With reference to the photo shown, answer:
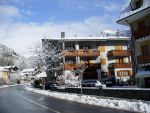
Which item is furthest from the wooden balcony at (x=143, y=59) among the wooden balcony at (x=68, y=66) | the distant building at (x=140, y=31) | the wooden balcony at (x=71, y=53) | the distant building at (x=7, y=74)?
the distant building at (x=7, y=74)

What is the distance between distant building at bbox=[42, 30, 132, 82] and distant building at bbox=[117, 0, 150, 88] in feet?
87.0

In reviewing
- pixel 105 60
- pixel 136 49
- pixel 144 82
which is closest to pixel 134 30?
pixel 136 49

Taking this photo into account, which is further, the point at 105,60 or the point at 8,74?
the point at 8,74

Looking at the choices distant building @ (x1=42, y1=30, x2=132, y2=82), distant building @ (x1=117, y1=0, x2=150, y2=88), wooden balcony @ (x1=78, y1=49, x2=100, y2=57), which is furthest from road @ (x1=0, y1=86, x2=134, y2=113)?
wooden balcony @ (x1=78, y1=49, x2=100, y2=57)

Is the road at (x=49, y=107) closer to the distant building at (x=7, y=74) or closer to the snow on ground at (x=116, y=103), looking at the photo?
the snow on ground at (x=116, y=103)

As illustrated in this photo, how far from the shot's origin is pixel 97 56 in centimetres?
7156

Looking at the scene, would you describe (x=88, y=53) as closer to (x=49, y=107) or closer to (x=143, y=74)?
(x=143, y=74)

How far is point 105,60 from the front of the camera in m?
71.5

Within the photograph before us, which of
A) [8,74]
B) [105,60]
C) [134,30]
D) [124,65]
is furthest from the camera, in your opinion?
[8,74]

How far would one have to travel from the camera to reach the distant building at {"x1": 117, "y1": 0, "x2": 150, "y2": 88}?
34938 mm

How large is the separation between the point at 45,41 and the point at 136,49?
39.6 m

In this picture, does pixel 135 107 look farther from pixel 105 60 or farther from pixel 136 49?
pixel 105 60

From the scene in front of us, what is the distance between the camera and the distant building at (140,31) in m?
34.9

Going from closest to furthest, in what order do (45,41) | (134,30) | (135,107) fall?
1. (135,107)
2. (134,30)
3. (45,41)
